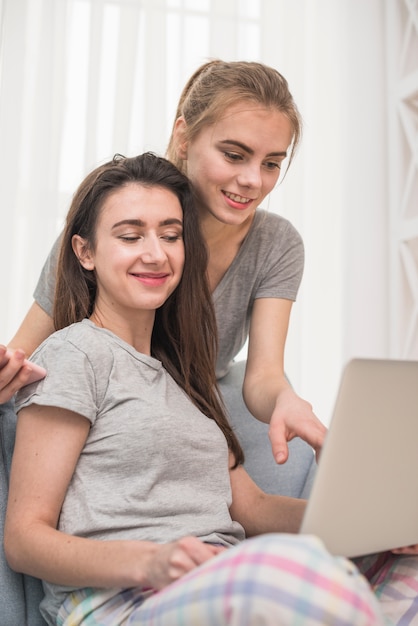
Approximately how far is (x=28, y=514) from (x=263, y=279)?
839 mm

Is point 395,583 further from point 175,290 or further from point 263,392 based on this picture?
point 175,290

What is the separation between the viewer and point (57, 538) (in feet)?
3.51

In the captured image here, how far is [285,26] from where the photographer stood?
3.39 m

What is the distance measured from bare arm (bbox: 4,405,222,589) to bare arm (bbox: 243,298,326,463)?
11.0 inches

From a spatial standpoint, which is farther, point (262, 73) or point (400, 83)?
point (400, 83)

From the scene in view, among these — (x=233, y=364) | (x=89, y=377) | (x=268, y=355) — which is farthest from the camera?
(x=233, y=364)

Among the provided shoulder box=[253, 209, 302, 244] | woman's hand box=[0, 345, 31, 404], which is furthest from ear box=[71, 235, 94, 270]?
shoulder box=[253, 209, 302, 244]

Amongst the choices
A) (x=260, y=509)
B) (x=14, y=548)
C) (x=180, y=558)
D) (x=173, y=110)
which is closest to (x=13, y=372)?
(x=14, y=548)

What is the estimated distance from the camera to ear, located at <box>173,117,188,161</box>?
166 centimetres

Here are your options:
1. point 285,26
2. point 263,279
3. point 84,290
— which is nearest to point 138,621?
point 84,290

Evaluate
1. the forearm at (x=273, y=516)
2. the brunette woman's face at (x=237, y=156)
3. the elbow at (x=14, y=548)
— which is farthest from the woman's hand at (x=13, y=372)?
the brunette woman's face at (x=237, y=156)

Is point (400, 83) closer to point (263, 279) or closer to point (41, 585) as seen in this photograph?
point (263, 279)

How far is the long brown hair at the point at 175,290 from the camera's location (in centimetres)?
142

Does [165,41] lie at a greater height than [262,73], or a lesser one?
greater
